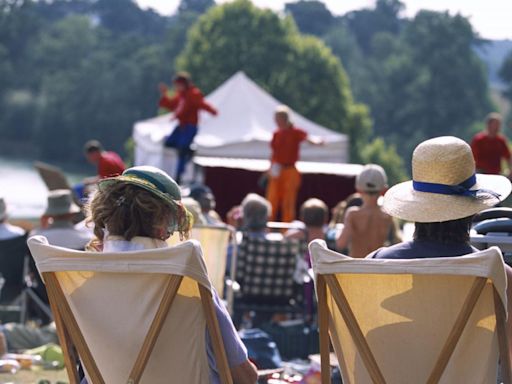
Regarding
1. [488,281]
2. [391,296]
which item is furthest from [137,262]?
[488,281]

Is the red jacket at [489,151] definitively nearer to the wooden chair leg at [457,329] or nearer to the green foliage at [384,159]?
the wooden chair leg at [457,329]

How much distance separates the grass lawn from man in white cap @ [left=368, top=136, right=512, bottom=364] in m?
2.81

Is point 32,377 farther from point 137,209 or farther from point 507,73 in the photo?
point 507,73

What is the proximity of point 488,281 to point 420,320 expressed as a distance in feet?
0.74

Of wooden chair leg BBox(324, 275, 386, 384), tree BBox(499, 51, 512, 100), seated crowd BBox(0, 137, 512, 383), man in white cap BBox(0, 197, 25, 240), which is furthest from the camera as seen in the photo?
tree BBox(499, 51, 512, 100)

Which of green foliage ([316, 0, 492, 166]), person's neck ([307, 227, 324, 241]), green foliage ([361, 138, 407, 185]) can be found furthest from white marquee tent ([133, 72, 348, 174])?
green foliage ([316, 0, 492, 166])

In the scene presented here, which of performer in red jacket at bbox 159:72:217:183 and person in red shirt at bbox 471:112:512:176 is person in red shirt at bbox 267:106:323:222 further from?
person in red shirt at bbox 471:112:512:176

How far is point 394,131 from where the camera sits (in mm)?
98500

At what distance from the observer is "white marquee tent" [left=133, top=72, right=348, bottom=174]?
681 inches

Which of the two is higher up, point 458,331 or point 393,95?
point 458,331

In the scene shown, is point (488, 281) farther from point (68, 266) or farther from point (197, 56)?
point (197, 56)

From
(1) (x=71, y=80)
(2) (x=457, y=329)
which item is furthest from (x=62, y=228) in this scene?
(1) (x=71, y=80)

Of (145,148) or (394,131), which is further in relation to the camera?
(394,131)

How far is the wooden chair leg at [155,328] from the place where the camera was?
3.16m
